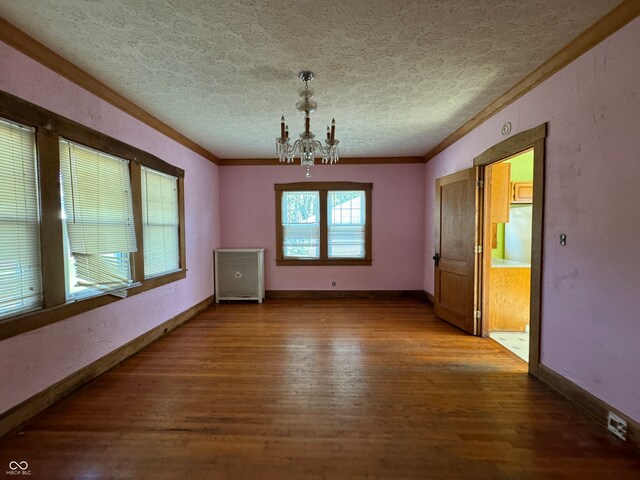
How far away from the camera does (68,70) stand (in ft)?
7.33

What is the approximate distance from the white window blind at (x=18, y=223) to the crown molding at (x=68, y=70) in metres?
0.52

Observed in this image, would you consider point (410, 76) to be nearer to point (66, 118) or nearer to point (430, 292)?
point (66, 118)

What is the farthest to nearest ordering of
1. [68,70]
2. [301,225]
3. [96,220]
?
[301,225]
[96,220]
[68,70]

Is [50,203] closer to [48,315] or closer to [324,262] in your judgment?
[48,315]

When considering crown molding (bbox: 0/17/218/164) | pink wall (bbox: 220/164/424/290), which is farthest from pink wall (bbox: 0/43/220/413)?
pink wall (bbox: 220/164/424/290)

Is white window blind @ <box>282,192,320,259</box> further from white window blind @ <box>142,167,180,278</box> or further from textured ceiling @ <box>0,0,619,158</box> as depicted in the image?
textured ceiling @ <box>0,0,619,158</box>

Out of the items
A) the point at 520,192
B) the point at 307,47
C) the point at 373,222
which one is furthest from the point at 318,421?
the point at 520,192

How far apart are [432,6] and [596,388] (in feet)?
8.80

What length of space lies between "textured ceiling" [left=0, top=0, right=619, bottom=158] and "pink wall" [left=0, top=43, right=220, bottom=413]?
10.0 inches

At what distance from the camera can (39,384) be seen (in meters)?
2.05

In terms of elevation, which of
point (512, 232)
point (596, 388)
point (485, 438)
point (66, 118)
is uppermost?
point (66, 118)

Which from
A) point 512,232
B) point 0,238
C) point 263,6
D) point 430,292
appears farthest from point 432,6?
point 512,232

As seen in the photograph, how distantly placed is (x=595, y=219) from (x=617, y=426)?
131 centimetres

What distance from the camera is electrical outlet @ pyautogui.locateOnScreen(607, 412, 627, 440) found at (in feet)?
5.76
